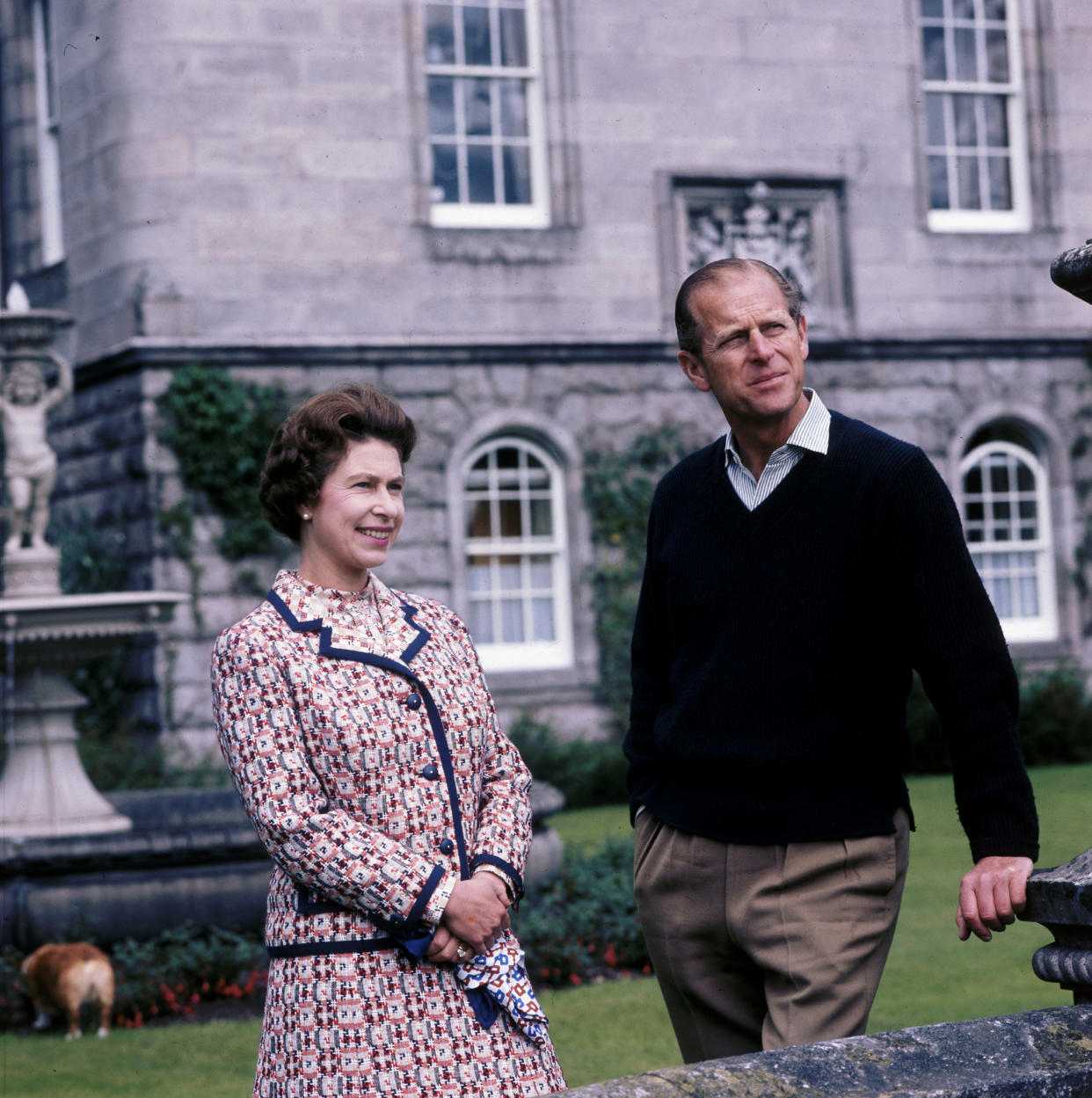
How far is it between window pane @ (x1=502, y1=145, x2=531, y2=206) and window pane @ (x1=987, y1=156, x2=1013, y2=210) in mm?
4278

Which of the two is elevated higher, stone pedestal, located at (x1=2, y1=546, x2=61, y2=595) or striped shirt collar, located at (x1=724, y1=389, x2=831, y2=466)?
stone pedestal, located at (x1=2, y1=546, x2=61, y2=595)

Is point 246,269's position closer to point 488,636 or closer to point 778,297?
point 488,636

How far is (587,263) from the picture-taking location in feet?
45.0

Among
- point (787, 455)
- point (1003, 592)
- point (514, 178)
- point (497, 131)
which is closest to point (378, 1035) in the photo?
point (787, 455)

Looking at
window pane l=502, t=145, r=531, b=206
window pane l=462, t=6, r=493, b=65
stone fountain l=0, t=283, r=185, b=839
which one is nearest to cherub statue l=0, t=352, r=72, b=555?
stone fountain l=0, t=283, r=185, b=839

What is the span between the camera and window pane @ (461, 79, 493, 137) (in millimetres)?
13852

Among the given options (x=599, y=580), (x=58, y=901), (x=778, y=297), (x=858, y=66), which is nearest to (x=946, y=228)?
(x=858, y=66)

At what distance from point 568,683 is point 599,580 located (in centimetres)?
85

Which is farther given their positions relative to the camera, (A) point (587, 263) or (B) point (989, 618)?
(A) point (587, 263)

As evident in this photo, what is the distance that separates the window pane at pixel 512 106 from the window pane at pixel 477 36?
23 centimetres

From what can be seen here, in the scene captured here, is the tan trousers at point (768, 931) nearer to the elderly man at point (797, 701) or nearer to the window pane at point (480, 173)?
the elderly man at point (797, 701)

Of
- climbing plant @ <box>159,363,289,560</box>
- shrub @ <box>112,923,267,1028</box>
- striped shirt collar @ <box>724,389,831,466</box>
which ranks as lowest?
shrub @ <box>112,923,267,1028</box>

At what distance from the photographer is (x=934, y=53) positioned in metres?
15.3

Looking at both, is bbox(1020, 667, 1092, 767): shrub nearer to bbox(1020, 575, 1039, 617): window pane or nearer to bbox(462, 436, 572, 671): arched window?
bbox(1020, 575, 1039, 617): window pane
